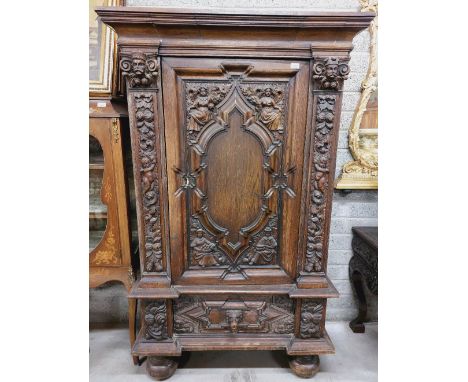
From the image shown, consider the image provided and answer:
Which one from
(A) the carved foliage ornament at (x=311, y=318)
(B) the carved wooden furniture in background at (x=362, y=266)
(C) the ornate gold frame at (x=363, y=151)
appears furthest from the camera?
(C) the ornate gold frame at (x=363, y=151)

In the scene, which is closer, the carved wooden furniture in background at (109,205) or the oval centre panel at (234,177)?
the oval centre panel at (234,177)

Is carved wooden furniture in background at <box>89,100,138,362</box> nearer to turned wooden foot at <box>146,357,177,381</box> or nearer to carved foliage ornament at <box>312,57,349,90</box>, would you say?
turned wooden foot at <box>146,357,177,381</box>

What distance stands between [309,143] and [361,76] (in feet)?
2.47

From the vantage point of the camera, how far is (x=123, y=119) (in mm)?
1383

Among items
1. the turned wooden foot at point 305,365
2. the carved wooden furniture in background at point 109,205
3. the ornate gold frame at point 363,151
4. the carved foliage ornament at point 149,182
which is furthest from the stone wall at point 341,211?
the carved foliage ornament at point 149,182

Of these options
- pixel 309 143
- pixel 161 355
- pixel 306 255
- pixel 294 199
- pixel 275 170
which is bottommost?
pixel 161 355

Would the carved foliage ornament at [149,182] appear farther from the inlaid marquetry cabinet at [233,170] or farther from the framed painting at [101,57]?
the framed painting at [101,57]

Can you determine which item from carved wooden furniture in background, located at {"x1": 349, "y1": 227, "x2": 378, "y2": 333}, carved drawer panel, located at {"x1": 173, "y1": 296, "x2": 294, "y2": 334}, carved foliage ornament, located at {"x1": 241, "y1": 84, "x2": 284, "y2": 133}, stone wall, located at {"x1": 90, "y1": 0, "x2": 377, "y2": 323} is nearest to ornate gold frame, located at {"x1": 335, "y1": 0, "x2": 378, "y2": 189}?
stone wall, located at {"x1": 90, "y1": 0, "x2": 377, "y2": 323}

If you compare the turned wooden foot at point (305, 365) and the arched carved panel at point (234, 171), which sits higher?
the arched carved panel at point (234, 171)

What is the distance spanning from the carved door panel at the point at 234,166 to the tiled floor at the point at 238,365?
1.60ft

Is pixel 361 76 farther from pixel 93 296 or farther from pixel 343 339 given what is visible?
pixel 93 296

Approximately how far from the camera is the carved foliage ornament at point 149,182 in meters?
1.15

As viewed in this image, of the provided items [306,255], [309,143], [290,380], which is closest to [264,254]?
[306,255]

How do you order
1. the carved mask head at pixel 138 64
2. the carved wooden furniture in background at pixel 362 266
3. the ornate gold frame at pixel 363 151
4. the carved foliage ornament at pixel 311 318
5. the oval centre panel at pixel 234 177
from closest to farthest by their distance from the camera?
the carved mask head at pixel 138 64 → the oval centre panel at pixel 234 177 → the carved foliage ornament at pixel 311 318 → the carved wooden furniture in background at pixel 362 266 → the ornate gold frame at pixel 363 151
